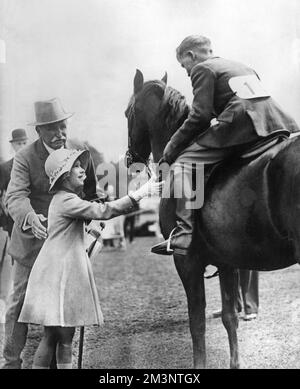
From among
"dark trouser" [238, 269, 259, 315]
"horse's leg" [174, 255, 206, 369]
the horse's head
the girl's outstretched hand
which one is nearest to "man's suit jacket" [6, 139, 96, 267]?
the horse's head

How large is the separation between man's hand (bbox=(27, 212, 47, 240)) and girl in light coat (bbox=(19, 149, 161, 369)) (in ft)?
0.63

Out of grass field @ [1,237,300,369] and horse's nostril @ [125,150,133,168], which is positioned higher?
horse's nostril @ [125,150,133,168]

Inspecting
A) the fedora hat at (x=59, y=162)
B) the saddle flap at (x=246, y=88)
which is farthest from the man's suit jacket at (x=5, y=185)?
the saddle flap at (x=246, y=88)

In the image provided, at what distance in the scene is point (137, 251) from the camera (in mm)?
13055

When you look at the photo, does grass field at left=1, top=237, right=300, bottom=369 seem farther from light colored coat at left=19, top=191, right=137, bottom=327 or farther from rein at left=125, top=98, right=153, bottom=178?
rein at left=125, top=98, right=153, bottom=178

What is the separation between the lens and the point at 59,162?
4828mm

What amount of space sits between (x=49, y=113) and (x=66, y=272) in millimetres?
1386

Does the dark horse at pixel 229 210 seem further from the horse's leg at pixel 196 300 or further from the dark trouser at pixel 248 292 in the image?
the dark trouser at pixel 248 292

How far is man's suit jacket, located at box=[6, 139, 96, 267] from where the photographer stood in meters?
5.16

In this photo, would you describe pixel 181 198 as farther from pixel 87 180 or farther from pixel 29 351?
pixel 29 351

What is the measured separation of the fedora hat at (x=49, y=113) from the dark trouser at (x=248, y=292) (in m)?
2.49

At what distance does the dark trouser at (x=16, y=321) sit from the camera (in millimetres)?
5172

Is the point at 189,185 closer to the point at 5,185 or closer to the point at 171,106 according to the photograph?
the point at 171,106
